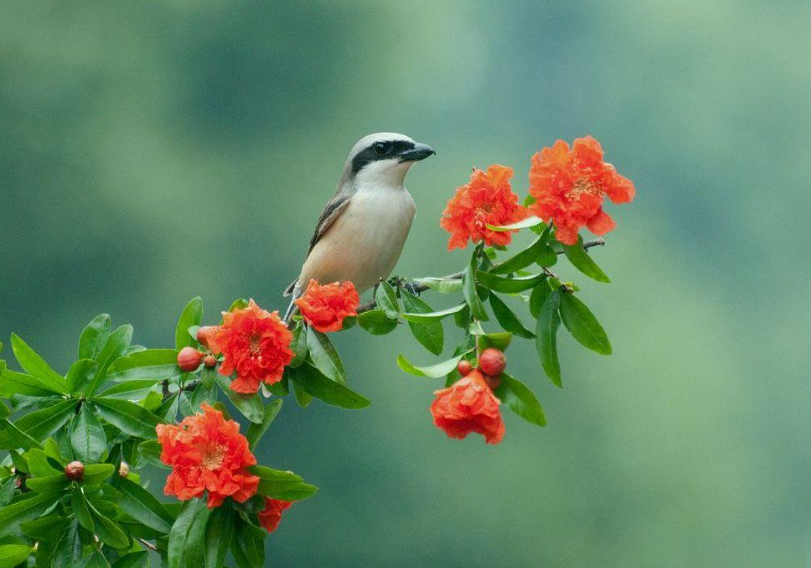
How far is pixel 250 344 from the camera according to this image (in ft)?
5.52

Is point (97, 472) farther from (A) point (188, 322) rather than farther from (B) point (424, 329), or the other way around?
(B) point (424, 329)

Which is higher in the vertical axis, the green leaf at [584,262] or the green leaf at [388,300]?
the green leaf at [584,262]

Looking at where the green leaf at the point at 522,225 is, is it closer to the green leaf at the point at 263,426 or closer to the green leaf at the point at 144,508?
the green leaf at the point at 263,426

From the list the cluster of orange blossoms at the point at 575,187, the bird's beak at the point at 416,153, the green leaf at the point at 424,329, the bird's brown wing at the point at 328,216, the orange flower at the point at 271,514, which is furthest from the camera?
the bird's brown wing at the point at 328,216

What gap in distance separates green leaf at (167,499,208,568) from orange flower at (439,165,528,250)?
2.35 feet

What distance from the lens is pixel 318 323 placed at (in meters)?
1.75

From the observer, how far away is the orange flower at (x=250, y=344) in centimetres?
167

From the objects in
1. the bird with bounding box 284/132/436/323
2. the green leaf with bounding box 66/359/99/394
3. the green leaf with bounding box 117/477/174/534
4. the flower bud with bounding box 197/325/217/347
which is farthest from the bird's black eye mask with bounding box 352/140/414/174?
the green leaf with bounding box 117/477/174/534

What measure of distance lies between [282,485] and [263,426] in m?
0.13

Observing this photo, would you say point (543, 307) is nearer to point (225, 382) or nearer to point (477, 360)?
point (477, 360)

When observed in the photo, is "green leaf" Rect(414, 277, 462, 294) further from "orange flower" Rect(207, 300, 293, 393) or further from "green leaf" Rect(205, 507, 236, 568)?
"green leaf" Rect(205, 507, 236, 568)

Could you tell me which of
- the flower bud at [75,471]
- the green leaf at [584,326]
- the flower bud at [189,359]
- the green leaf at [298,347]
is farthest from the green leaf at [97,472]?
the green leaf at [584,326]

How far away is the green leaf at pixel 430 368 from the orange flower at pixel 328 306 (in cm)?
21

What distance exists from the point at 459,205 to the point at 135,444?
31.4 inches
